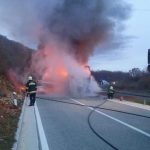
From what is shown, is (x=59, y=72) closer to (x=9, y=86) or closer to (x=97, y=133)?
(x=9, y=86)

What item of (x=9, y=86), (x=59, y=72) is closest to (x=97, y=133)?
(x=9, y=86)

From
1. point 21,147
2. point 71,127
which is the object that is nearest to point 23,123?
point 71,127

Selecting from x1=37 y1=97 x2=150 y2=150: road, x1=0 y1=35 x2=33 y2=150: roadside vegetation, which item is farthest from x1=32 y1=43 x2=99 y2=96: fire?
x1=37 y1=97 x2=150 y2=150: road

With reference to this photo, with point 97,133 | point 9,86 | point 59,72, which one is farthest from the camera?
point 59,72

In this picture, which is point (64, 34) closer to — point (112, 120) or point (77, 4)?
point (77, 4)

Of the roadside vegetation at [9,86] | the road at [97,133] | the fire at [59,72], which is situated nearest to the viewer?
the road at [97,133]

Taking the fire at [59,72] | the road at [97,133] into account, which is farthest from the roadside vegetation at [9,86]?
the fire at [59,72]

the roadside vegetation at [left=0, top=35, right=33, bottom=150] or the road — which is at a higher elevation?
the roadside vegetation at [left=0, top=35, right=33, bottom=150]

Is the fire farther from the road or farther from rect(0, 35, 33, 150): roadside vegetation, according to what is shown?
the road

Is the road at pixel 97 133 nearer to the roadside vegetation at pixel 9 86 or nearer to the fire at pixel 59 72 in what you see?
the roadside vegetation at pixel 9 86

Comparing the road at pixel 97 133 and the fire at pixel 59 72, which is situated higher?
the fire at pixel 59 72

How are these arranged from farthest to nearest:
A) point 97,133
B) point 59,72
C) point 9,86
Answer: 1. point 59,72
2. point 9,86
3. point 97,133

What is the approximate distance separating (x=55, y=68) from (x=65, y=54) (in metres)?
2.19

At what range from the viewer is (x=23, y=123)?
52.3ft
